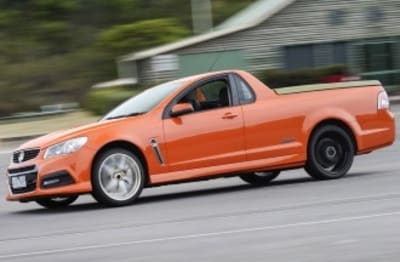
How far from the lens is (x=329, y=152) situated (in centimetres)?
1315

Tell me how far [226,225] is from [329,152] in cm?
363

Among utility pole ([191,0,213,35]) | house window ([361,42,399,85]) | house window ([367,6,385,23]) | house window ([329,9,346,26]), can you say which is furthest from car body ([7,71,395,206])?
utility pole ([191,0,213,35])

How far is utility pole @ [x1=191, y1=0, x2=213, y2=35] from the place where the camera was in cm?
4341

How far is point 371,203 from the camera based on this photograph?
35.6 feet

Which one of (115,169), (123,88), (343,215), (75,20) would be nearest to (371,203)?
(343,215)

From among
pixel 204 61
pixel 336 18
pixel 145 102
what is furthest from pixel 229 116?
pixel 336 18

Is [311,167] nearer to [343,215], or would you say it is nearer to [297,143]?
[297,143]

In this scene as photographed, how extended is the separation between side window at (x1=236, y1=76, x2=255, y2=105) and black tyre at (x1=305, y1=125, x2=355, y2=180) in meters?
0.96

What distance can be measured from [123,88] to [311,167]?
21.1m

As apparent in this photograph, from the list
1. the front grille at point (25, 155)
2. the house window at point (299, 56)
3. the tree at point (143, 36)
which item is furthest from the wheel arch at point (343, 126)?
the tree at point (143, 36)

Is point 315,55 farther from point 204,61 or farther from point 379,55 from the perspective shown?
point 204,61

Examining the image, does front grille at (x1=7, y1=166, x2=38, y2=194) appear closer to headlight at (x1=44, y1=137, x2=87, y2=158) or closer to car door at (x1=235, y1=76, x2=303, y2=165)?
headlight at (x1=44, y1=137, x2=87, y2=158)

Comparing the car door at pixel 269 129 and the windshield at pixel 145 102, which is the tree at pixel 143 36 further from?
the car door at pixel 269 129

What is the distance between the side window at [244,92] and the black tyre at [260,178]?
1367 millimetres
